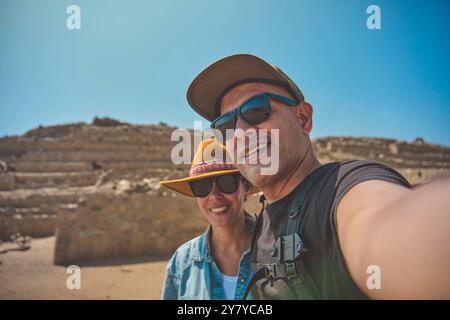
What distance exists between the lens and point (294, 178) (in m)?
1.40

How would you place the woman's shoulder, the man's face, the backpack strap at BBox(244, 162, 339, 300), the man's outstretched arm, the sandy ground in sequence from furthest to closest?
the sandy ground → the woman's shoulder → the man's face → the backpack strap at BBox(244, 162, 339, 300) → the man's outstretched arm

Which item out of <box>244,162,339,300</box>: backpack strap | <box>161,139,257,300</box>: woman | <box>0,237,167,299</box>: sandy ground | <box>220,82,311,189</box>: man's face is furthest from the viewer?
<box>0,237,167,299</box>: sandy ground

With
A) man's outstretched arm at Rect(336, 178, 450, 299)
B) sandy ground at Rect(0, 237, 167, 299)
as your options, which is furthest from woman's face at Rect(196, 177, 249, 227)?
sandy ground at Rect(0, 237, 167, 299)

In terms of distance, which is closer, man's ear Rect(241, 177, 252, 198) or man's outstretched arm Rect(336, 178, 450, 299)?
man's outstretched arm Rect(336, 178, 450, 299)

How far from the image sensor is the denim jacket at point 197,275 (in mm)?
2035

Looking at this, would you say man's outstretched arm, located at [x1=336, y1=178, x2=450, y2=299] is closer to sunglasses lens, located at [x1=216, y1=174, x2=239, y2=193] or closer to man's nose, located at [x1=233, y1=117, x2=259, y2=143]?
man's nose, located at [x1=233, y1=117, x2=259, y2=143]

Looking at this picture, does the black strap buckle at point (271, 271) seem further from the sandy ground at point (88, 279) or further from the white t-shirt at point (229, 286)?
the sandy ground at point (88, 279)

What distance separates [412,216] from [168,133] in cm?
3183

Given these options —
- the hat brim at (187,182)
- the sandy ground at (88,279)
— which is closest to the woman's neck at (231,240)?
the hat brim at (187,182)

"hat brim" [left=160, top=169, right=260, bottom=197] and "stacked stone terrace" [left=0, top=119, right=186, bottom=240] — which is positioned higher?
"stacked stone terrace" [left=0, top=119, right=186, bottom=240]

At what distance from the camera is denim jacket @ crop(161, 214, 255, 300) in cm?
204

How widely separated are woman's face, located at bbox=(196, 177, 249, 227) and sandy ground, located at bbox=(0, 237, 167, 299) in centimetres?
442

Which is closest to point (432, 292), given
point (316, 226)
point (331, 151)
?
point (316, 226)
